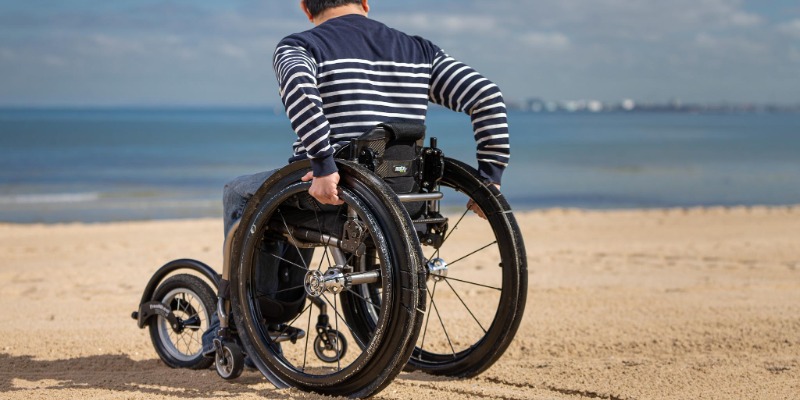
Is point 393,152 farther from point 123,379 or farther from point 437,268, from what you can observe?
point 123,379

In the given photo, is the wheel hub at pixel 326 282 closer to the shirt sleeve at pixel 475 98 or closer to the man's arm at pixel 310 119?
the man's arm at pixel 310 119

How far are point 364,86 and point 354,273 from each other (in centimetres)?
76

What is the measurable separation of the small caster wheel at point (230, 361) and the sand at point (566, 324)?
0.18ft

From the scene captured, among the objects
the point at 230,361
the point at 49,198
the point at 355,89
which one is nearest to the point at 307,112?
the point at 355,89

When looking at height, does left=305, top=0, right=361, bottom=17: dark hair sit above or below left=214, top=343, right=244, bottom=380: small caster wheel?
above

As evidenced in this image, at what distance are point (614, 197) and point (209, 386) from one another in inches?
748

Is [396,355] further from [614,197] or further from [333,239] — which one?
[614,197]

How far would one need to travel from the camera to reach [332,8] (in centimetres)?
390

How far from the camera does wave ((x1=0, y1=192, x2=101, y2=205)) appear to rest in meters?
19.8

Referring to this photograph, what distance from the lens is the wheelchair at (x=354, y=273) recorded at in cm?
348

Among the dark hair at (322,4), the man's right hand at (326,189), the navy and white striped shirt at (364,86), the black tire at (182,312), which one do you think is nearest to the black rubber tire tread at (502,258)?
the navy and white striped shirt at (364,86)

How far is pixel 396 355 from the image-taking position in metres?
3.48

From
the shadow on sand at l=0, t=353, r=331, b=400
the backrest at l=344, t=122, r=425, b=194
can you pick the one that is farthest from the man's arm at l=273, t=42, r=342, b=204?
the shadow on sand at l=0, t=353, r=331, b=400

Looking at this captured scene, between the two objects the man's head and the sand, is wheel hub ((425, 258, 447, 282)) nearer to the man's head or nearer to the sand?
the sand
